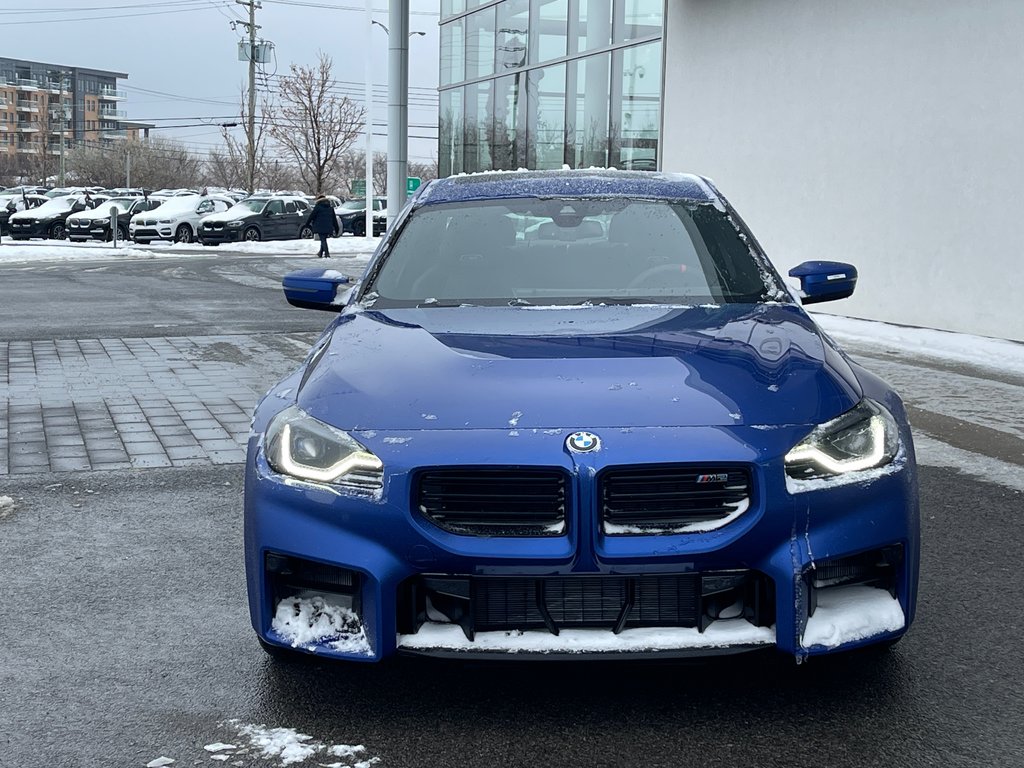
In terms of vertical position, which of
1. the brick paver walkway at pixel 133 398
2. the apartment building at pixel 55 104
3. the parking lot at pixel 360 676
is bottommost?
the brick paver walkway at pixel 133 398

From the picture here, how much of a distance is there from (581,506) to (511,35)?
22.6 meters

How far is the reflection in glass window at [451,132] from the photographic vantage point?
27281 millimetres

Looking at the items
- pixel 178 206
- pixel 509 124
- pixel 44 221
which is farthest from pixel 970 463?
pixel 44 221

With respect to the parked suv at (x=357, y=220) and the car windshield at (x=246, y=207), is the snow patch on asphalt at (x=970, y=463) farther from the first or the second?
the parked suv at (x=357, y=220)

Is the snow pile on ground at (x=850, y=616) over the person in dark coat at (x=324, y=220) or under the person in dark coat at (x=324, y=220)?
under

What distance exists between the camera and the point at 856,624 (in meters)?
3.12

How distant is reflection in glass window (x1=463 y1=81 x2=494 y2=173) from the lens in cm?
2559

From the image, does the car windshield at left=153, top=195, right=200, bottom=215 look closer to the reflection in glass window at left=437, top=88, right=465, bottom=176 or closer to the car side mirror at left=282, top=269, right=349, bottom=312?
the reflection in glass window at left=437, top=88, right=465, bottom=176

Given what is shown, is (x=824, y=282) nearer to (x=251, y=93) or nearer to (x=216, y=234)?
(x=216, y=234)

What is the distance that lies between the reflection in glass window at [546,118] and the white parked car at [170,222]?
1840cm

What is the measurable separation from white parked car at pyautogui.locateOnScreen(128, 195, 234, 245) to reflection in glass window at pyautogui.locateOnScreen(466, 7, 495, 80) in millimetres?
15221

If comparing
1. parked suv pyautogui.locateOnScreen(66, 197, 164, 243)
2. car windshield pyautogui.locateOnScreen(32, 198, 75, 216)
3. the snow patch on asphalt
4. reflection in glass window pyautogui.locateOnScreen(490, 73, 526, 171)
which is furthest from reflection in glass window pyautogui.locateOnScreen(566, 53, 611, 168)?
car windshield pyautogui.locateOnScreen(32, 198, 75, 216)

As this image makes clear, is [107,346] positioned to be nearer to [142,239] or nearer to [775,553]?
[775,553]

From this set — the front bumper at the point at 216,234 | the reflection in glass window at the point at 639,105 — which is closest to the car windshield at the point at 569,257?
the reflection in glass window at the point at 639,105
